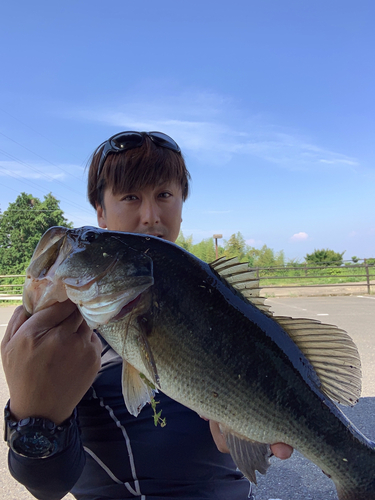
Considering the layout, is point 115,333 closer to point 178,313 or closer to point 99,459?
point 178,313

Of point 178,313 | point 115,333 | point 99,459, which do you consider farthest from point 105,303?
point 99,459

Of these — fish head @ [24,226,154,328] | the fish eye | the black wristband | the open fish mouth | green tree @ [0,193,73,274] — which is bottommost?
the black wristband

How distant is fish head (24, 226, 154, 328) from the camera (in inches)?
46.4

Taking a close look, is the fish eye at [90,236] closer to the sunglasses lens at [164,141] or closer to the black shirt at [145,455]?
the black shirt at [145,455]

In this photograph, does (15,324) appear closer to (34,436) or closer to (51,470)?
(34,436)

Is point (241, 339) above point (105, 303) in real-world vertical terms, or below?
below

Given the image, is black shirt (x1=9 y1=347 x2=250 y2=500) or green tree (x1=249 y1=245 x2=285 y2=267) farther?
green tree (x1=249 y1=245 x2=285 y2=267)

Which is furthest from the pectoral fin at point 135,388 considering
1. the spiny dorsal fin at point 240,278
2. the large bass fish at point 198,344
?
the spiny dorsal fin at point 240,278

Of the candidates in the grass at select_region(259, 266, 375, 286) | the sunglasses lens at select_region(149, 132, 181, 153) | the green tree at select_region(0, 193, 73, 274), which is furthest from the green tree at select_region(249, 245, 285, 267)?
the sunglasses lens at select_region(149, 132, 181, 153)

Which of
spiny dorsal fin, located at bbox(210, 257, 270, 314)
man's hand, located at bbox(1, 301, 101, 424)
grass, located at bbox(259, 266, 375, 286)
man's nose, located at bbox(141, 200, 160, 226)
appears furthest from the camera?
grass, located at bbox(259, 266, 375, 286)

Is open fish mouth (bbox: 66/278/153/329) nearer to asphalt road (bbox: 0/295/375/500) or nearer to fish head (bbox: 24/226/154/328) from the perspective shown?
fish head (bbox: 24/226/154/328)

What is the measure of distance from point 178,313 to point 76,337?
353 mm

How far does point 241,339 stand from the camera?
126 cm

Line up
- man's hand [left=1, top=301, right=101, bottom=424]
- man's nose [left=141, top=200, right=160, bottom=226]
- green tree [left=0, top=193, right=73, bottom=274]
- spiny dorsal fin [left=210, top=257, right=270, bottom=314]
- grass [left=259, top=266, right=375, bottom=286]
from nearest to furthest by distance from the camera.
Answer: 1. man's hand [left=1, top=301, right=101, bottom=424]
2. spiny dorsal fin [left=210, top=257, right=270, bottom=314]
3. man's nose [left=141, top=200, right=160, bottom=226]
4. grass [left=259, top=266, right=375, bottom=286]
5. green tree [left=0, top=193, right=73, bottom=274]
